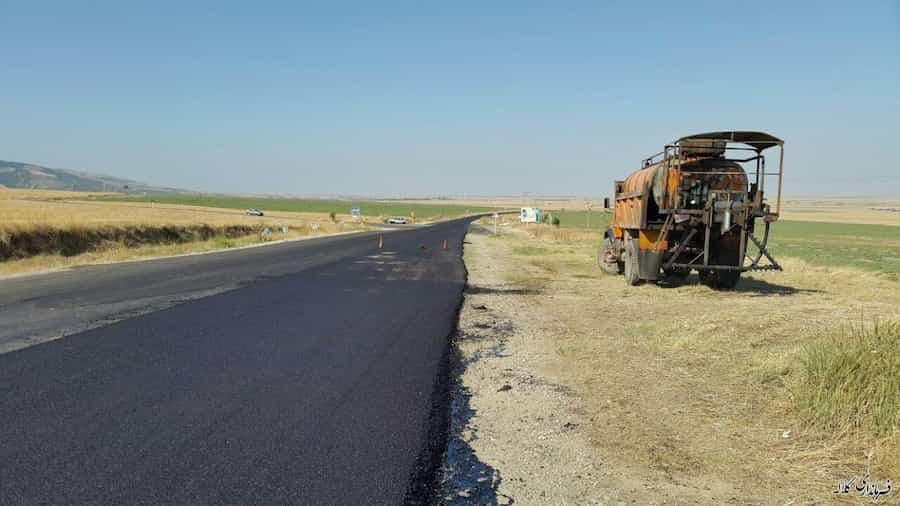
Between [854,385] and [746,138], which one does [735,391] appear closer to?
[854,385]

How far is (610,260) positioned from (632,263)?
3.28 m

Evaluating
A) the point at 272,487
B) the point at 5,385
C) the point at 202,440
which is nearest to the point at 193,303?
the point at 5,385

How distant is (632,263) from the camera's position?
1471cm

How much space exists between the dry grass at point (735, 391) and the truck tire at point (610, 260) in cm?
573

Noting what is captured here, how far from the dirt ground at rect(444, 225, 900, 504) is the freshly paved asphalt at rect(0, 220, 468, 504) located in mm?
537

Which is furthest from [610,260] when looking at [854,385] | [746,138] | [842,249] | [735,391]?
[842,249]

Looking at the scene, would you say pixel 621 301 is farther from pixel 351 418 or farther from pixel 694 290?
pixel 351 418

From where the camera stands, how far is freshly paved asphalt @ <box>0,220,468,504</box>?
3727mm

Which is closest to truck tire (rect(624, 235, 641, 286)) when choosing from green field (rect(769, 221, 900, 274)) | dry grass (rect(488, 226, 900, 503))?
dry grass (rect(488, 226, 900, 503))

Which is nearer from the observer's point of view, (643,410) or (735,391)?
(643,410)

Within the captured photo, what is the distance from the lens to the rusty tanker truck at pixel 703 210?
12586 mm

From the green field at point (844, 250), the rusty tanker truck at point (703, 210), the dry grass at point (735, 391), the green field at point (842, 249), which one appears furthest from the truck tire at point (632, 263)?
the green field at point (844, 250)

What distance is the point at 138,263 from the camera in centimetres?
1897

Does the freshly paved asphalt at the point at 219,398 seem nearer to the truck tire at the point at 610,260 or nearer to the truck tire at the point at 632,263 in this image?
the truck tire at the point at 632,263
